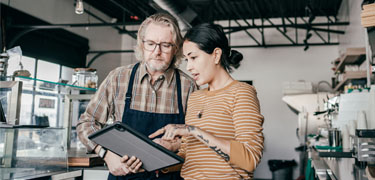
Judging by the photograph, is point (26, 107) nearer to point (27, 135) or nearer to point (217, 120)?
point (27, 135)

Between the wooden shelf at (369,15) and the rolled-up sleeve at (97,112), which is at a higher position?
the wooden shelf at (369,15)

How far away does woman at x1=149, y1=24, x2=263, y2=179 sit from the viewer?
1.24 metres

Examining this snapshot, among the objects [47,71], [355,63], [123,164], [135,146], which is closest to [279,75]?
[355,63]

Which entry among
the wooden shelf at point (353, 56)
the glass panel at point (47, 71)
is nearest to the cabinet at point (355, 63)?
the wooden shelf at point (353, 56)

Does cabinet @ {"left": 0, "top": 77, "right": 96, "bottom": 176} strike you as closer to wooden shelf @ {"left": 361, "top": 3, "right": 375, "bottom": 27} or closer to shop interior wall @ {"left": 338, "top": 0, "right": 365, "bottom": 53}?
wooden shelf @ {"left": 361, "top": 3, "right": 375, "bottom": 27}

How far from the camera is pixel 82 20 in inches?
336

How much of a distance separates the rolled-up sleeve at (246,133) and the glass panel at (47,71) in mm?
6682

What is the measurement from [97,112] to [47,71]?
6275mm

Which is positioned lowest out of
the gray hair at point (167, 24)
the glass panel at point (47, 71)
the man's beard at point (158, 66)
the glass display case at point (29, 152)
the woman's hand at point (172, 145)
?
the glass display case at point (29, 152)

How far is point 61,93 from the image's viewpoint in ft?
9.98

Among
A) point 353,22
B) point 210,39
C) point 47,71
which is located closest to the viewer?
point 210,39

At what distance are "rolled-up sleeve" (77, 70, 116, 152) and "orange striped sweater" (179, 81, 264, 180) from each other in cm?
59

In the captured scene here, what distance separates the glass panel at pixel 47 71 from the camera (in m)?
7.29

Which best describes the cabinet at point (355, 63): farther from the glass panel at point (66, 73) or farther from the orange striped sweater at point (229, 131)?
the glass panel at point (66, 73)
